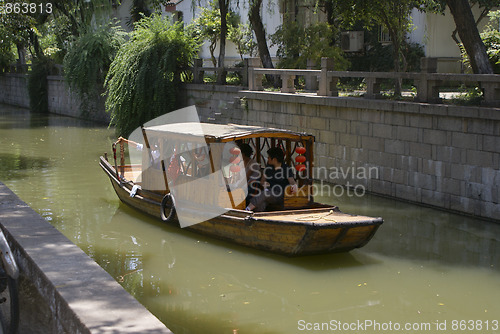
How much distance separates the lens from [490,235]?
440 inches

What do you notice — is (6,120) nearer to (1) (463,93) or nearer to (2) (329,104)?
(2) (329,104)

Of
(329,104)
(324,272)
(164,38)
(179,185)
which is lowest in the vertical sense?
(324,272)

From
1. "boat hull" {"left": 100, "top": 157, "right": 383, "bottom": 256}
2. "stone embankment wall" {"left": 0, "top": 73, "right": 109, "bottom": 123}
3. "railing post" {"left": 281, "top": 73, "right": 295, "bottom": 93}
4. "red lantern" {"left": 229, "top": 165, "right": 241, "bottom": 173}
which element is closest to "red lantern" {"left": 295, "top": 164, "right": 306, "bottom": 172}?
"boat hull" {"left": 100, "top": 157, "right": 383, "bottom": 256}

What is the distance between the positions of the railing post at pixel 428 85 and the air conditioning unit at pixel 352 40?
1191 centimetres


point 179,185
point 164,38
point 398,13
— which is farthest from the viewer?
point 164,38

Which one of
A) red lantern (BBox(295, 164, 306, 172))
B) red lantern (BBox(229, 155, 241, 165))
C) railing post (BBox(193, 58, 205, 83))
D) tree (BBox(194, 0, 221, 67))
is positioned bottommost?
red lantern (BBox(295, 164, 306, 172))

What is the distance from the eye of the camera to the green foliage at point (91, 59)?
26750mm

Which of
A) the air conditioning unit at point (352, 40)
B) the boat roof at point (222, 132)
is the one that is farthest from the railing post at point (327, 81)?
the air conditioning unit at point (352, 40)

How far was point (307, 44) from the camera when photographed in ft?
67.8

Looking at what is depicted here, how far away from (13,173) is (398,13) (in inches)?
426

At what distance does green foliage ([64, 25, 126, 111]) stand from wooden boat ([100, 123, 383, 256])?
14.9m

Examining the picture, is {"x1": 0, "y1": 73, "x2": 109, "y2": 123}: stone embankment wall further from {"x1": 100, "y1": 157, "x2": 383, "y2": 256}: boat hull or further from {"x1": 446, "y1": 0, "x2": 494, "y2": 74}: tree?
{"x1": 100, "y1": 157, "x2": 383, "y2": 256}: boat hull

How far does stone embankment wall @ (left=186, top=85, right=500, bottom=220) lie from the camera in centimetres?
1195

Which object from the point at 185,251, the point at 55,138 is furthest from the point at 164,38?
the point at 185,251
